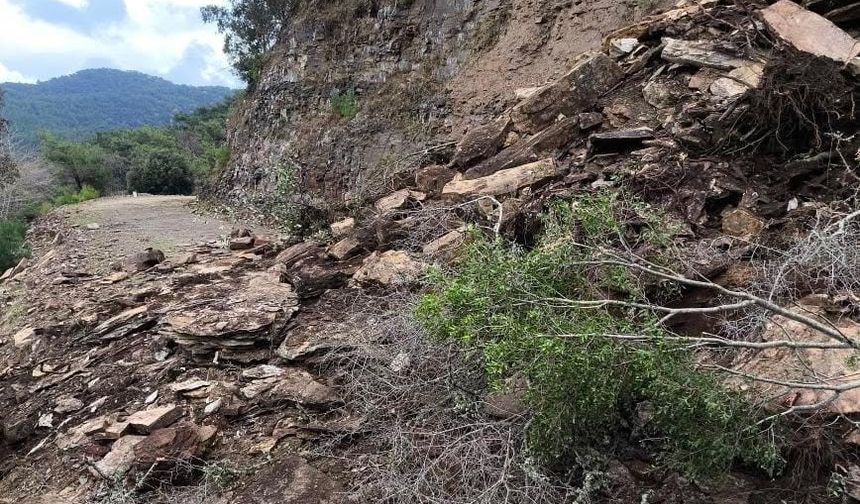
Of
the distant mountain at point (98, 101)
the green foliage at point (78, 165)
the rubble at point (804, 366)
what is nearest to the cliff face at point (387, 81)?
the rubble at point (804, 366)

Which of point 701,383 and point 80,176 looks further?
point 80,176

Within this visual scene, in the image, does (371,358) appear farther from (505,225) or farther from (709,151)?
(709,151)

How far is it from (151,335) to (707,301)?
439 cm

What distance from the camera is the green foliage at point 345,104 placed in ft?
36.1

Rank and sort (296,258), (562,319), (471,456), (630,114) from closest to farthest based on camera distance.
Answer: (562,319)
(471,456)
(630,114)
(296,258)

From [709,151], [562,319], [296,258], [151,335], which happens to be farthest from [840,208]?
[151,335]

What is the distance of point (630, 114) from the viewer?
4.89 meters

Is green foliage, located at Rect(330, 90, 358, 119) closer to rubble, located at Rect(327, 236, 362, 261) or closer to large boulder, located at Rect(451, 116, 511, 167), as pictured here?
large boulder, located at Rect(451, 116, 511, 167)

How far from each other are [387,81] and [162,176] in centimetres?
1618

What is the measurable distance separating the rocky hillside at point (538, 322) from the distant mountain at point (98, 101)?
6443cm

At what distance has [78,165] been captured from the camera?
2778 cm

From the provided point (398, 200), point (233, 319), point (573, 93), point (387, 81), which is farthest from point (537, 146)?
point (387, 81)

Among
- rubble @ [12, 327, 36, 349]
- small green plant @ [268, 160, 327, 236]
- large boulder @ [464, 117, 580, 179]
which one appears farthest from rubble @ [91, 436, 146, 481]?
small green plant @ [268, 160, 327, 236]

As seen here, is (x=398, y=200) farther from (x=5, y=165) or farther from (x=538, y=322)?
(x=5, y=165)
